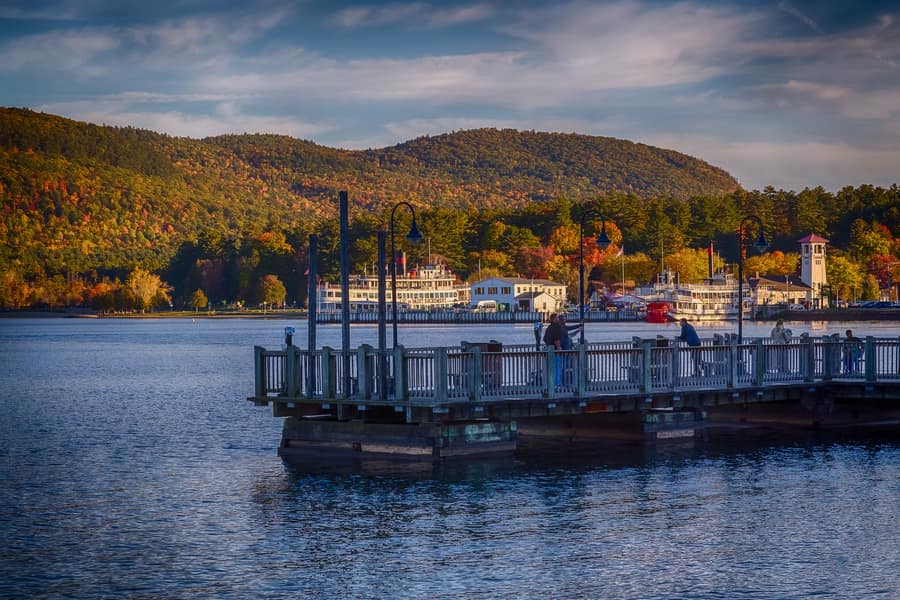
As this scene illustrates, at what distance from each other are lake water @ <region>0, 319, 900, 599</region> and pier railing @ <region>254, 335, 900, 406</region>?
2.05 m

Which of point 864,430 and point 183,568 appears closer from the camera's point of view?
point 183,568

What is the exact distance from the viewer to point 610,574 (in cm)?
2264

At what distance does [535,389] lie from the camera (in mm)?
33344

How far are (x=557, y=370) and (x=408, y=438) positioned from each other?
4.38 metres

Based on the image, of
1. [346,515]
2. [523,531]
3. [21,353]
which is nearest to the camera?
[523,531]

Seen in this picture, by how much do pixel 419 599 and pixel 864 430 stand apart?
24795 mm

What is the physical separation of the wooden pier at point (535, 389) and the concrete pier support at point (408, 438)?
36mm

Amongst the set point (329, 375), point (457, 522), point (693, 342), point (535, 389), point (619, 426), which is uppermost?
point (693, 342)

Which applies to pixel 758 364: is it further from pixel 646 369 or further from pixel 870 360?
pixel 646 369

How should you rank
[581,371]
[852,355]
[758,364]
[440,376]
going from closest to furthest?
[440,376]
[581,371]
[758,364]
[852,355]

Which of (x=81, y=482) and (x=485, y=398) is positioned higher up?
(x=485, y=398)

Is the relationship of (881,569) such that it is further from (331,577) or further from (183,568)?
(183,568)

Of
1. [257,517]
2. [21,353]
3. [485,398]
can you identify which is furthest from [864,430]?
[21,353]

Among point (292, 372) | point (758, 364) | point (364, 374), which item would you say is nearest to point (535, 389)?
point (364, 374)
